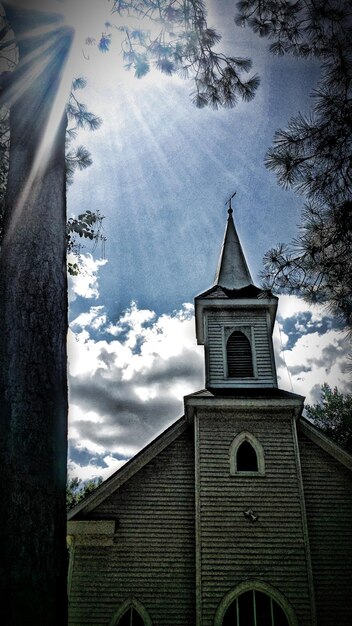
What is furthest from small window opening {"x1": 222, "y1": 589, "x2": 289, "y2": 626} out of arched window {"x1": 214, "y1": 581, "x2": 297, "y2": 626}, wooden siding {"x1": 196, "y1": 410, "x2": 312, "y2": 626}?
wooden siding {"x1": 196, "y1": 410, "x2": 312, "y2": 626}

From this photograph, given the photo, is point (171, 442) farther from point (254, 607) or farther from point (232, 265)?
point (232, 265)

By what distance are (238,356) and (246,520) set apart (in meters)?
4.74

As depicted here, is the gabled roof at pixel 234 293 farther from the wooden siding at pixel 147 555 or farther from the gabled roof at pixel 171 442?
the wooden siding at pixel 147 555

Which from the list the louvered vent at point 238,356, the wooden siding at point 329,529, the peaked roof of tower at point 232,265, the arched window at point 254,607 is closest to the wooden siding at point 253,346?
the louvered vent at point 238,356

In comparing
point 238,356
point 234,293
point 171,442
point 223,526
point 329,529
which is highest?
point 234,293

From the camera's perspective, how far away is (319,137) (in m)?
6.22

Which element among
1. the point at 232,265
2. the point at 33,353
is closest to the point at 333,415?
the point at 232,265

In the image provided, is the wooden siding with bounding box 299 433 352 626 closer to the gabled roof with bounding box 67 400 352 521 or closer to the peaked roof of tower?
the gabled roof with bounding box 67 400 352 521

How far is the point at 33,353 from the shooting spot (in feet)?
8.34

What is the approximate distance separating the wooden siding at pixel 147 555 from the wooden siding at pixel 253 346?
2.86m

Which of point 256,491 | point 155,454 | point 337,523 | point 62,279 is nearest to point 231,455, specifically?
point 256,491

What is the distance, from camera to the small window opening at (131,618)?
10.2m

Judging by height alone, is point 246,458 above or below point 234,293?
below

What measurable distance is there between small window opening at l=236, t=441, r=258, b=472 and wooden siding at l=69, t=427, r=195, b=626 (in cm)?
126
